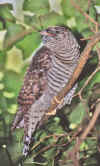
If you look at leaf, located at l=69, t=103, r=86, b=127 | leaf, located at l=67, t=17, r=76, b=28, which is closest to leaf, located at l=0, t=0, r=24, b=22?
leaf, located at l=67, t=17, r=76, b=28

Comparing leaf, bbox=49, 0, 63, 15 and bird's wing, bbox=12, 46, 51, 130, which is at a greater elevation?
leaf, bbox=49, 0, 63, 15

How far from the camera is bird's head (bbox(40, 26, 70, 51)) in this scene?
2.32 feet

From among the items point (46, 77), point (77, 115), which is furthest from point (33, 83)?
point (77, 115)

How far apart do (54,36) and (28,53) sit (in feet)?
0.26

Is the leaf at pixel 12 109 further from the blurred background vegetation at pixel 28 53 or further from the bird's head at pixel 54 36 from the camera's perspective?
the bird's head at pixel 54 36

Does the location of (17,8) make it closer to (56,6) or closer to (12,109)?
(56,6)

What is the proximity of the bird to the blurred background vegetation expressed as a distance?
0.02 metres

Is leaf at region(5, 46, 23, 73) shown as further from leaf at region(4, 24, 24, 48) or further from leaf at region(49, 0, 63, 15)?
leaf at region(49, 0, 63, 15)

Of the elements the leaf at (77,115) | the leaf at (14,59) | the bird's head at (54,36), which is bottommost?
the leaf at (77,115)

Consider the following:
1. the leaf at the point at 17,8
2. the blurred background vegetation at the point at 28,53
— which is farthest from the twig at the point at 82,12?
the leaf at the point at 17,8

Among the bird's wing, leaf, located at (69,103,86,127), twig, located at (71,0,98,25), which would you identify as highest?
twig, located at (71,0,98,25)

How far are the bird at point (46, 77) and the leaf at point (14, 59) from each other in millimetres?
30

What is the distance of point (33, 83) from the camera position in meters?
0.76

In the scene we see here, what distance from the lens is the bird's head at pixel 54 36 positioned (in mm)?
708
